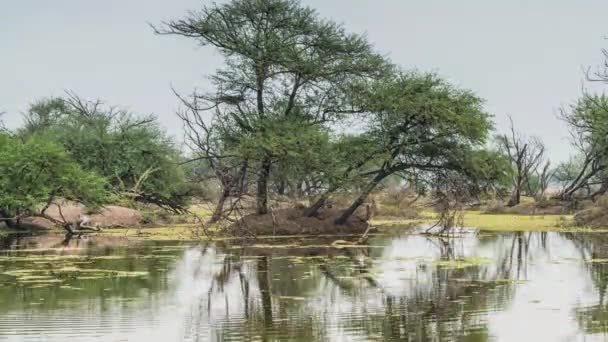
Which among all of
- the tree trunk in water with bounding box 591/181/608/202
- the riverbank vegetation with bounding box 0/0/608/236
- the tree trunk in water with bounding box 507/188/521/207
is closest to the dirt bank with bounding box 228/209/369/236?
the riverbank vegetation with bounding box 0/0/608/236

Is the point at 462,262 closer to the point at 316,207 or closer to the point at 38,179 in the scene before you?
the point at 316,207

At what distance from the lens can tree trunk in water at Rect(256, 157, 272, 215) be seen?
104 ft

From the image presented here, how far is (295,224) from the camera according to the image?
30594 mm

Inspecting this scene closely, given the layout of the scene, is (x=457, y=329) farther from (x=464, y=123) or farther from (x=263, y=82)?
(x=263, y=82)

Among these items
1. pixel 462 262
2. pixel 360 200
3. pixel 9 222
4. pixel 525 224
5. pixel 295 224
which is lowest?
pixel 462 262

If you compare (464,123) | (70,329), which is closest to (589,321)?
(70,329)

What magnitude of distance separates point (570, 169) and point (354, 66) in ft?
159

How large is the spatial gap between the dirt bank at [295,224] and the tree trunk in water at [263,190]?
0.62 m

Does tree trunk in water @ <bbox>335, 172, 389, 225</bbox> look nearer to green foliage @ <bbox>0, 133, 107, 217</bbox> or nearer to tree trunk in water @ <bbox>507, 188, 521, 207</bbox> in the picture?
green foliage @ <bbox>0, 133, 107, 217</bbox>

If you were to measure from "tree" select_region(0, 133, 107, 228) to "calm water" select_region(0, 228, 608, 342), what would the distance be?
25.1ft

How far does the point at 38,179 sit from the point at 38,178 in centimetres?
5

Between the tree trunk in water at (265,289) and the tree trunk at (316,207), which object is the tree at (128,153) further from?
the tree trunk in water at (265,289)

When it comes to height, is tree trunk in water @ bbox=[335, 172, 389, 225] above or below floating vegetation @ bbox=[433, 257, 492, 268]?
above

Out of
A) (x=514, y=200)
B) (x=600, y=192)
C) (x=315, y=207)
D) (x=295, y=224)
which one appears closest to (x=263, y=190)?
(x=315, y=207)
